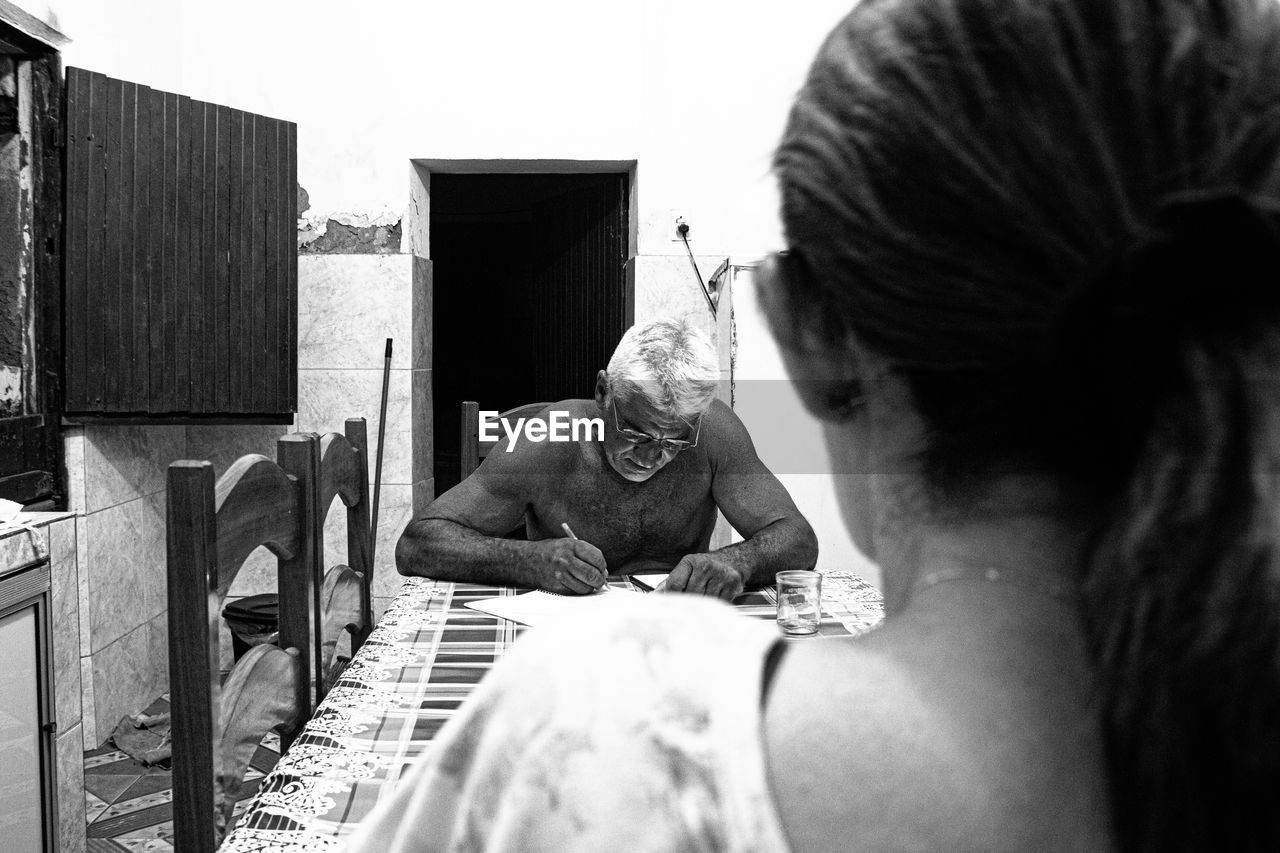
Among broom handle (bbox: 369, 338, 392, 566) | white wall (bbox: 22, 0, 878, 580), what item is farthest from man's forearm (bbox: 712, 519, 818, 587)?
broom handle (bbox: 369, 338, 392, 566)

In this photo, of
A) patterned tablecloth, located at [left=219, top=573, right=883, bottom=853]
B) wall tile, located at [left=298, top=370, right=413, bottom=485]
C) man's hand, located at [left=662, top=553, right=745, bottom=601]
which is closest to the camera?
patterned tablecloth, located at [left=219, top=573, right=883, bottom=853]

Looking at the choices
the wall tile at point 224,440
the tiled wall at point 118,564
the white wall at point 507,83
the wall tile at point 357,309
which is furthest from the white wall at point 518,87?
the tiled wall at point 118,564

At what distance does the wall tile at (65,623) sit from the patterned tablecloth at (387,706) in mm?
734

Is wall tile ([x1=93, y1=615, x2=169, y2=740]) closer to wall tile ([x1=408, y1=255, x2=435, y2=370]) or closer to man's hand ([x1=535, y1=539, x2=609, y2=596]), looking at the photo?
wall tile ([x1=408, y1=255, x2=435, y2=370])

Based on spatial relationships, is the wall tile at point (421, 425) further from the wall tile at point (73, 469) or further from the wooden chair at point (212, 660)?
the wooden chair at point (212, 660)

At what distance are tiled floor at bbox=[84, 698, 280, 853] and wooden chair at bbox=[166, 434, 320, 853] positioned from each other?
108 cm

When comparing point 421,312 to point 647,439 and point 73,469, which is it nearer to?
point 73,469

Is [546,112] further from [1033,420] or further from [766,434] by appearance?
[1033,420]

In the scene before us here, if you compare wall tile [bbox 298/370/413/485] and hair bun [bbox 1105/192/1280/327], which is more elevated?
hair bun [bbox 1105/192/1280/327]

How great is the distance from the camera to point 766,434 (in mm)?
3316

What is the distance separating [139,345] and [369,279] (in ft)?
3.01

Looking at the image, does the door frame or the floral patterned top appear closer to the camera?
the floral patterned top

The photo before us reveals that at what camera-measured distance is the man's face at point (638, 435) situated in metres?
2.40

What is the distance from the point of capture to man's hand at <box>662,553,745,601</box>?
2.08 meters
